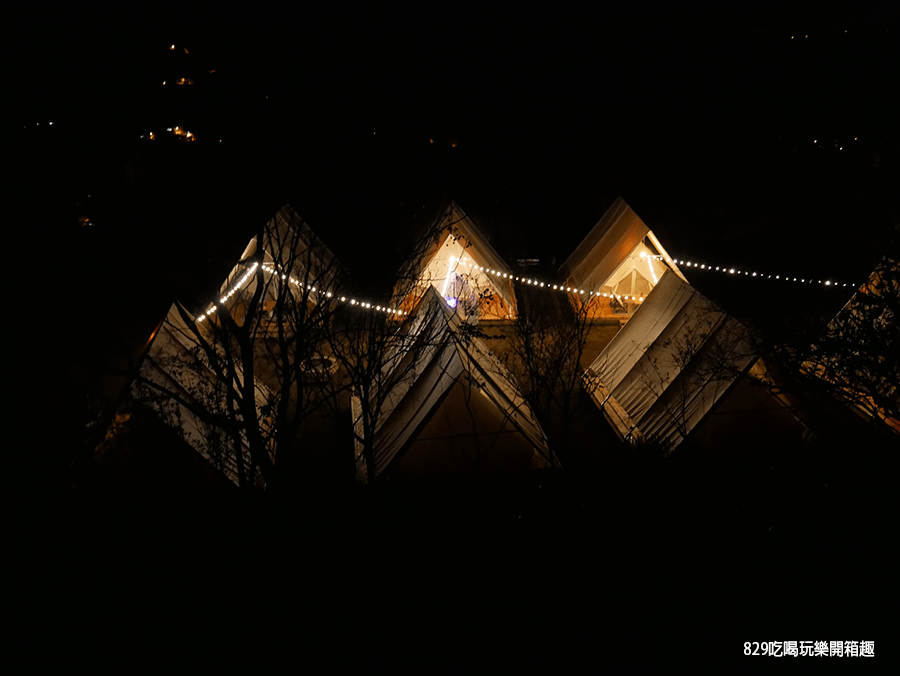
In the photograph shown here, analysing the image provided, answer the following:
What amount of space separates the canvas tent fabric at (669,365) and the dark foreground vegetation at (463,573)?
1186 millimetres

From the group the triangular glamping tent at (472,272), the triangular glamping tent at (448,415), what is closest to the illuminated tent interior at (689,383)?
the triangular glamping tent at (448,415)

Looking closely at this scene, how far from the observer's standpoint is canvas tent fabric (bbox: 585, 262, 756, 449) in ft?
23.0

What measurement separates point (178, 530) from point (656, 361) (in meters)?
6.94

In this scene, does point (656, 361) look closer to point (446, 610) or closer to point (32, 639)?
point (446, 610)

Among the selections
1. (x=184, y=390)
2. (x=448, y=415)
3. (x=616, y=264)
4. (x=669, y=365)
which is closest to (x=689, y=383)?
(x=669, y=365)

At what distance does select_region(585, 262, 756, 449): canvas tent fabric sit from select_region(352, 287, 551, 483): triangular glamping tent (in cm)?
196

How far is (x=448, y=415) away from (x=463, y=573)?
196cm

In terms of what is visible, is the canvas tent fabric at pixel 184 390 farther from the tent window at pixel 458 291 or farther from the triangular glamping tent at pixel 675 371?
the tent window at pixel 458 291

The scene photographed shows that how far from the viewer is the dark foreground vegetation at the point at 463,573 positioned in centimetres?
434

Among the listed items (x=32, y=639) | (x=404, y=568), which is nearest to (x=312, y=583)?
(x=404, y=568)

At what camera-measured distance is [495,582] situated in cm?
497

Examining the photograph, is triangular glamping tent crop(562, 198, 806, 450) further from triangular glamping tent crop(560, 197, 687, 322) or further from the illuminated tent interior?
triangular glamping tent crop(560, 197, 687, 322)

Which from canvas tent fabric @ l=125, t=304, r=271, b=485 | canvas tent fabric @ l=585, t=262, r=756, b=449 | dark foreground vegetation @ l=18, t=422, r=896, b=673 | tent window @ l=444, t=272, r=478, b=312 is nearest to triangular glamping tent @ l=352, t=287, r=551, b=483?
dark foreground vegetation @ l=18, t=422, r=896, b=673

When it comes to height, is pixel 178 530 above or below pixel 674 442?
below
